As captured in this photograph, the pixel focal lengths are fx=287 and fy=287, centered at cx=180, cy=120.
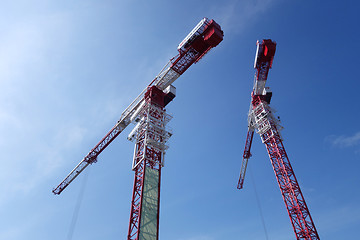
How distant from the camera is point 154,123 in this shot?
40875mm

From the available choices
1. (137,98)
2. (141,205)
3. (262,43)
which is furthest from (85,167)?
(262,43)

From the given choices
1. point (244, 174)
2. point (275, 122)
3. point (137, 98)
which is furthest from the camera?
point (244, 174)

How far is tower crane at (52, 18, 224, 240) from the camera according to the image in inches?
1305

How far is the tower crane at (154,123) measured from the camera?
109 ft

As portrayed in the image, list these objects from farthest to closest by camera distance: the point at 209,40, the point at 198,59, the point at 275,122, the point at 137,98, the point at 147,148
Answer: the point at 275,122 < the point at 137,98 < the point at 198,59 < the point at 209,40 < the point at 147,148

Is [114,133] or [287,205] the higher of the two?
[114,133]

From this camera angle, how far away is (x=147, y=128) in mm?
38938

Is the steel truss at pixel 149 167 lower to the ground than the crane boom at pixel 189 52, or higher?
lower

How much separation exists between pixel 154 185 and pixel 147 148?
519 centimetres

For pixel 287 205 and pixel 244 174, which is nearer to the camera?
pixel 287 205

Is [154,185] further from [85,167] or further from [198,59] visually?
[85,167]

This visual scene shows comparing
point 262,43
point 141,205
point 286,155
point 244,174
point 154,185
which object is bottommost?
point 141,205

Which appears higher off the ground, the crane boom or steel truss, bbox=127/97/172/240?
the crane boom

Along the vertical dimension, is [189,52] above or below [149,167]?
above
